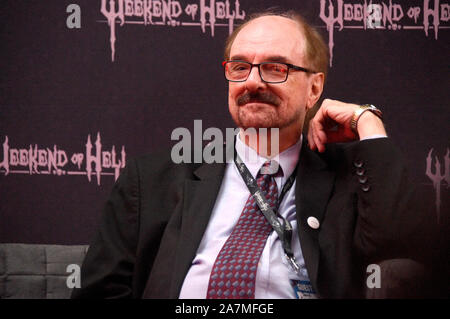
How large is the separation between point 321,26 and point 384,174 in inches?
37.3

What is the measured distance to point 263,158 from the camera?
1.52 meters

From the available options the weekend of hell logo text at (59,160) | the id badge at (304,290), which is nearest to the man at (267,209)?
the id badge at (304,290)

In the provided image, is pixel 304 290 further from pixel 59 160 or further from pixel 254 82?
pixel 59 160

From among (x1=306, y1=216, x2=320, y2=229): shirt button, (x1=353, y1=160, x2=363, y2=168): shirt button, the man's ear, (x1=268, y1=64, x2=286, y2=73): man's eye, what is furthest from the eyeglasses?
(x1=306, y1=216, x2=320, y2=229): shirt button

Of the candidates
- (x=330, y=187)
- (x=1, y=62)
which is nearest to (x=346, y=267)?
(x=330, y=187)

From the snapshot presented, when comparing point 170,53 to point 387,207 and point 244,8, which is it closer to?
point 244,8

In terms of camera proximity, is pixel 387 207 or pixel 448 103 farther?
pixel 448 103

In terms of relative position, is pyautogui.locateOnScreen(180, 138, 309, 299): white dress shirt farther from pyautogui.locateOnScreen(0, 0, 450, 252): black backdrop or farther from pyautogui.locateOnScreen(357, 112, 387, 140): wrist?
pyautogui.locateOnScreen(0, 0, 450, 252): black backdrop

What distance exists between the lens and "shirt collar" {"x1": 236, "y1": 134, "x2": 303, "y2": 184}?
150 centimetres

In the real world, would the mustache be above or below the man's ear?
below

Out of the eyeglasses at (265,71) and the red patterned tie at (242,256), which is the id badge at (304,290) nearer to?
the red patterned tie at (242,256)

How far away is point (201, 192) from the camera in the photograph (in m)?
1.44

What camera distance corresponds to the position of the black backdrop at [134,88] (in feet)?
6.44
